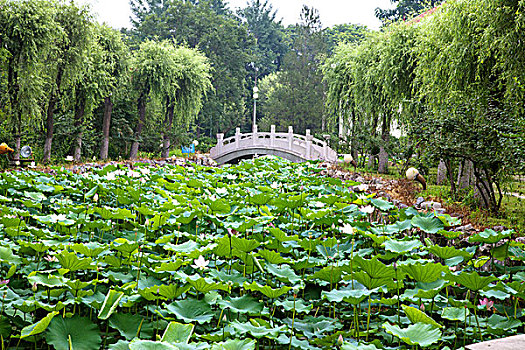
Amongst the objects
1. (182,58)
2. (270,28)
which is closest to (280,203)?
(182,58)

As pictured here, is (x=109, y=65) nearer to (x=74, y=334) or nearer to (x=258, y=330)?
(x=74, y=334)

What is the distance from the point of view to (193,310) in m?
1.84

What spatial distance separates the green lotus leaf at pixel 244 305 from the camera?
1897mm

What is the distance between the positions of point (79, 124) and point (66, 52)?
8.91 ft

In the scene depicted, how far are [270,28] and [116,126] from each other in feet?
93.3

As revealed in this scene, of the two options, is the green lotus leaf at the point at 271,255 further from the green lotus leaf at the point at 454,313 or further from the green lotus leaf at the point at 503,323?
the green lotus leaf at the point at 503,323

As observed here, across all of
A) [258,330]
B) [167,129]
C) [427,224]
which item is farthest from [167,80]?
[258,330]

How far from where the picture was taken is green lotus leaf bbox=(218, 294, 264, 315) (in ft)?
6.23

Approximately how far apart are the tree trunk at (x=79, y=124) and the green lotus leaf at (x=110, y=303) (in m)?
11.2

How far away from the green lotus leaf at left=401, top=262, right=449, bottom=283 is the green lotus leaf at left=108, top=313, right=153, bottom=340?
1171mm

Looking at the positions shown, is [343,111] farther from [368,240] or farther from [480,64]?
[368,240]

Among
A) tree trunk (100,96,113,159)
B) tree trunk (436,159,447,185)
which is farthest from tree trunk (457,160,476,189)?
tree trunk (100,96,113,159)

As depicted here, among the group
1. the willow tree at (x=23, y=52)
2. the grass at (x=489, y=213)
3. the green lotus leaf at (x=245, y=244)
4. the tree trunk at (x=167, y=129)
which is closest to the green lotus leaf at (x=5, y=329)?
the green lotus leaf at (x=245, y=244)

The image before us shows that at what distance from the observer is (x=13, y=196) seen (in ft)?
12.8
